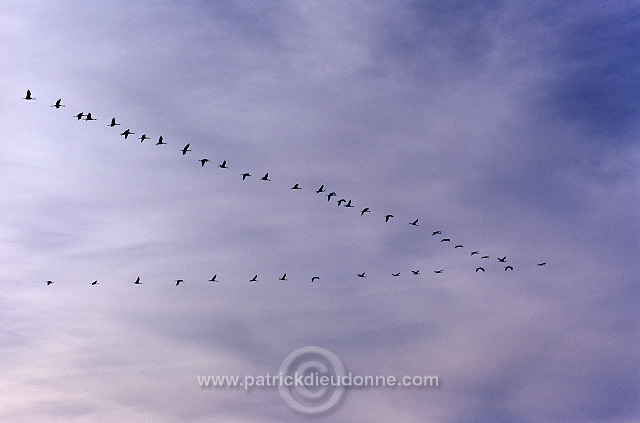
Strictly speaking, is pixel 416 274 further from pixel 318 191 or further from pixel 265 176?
pixel 265 176

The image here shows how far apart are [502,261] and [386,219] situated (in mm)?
30847

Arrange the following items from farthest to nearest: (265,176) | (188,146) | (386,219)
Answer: (386,219)
(265,176)
(188,146)

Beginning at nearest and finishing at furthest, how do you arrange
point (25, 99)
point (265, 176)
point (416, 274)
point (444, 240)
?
1. point (25, 99)
2. point (265, 176)
3. point (444, 240)
4. point (416, 274)

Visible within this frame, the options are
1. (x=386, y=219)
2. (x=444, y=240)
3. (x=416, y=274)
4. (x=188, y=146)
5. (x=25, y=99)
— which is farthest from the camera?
(x=416, y=274)

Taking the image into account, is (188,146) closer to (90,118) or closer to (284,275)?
(90,118)

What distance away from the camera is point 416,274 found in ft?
635

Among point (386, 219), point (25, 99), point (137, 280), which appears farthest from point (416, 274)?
point (25, 99)

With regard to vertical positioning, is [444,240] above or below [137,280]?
above

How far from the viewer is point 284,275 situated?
612 feet

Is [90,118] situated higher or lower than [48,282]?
higher

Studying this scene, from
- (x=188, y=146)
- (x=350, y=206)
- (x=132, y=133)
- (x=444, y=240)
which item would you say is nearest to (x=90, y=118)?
(x=132, y=133)

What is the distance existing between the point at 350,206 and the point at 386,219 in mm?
8690

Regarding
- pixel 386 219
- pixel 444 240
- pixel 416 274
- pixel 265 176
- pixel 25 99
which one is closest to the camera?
pixel 25 99

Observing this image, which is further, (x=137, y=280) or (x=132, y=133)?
(x=137, y=280)
